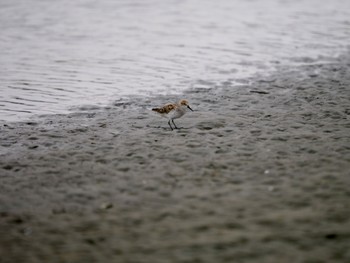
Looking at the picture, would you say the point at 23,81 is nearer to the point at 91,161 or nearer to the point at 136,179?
the point at 91,161

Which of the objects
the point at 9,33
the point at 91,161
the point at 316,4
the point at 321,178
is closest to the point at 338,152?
the point at 321,178

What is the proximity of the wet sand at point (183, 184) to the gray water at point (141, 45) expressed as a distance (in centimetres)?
230

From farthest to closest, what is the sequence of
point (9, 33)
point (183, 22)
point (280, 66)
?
point (183, 22) → point (9, 33) → point (280, 66)

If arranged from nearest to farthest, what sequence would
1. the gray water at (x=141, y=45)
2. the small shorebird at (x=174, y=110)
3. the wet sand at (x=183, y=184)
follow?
the wet sand at (x=183, y=184)
the small shorebird at (x=174, y=110)
the gray water at (x=141, y=45)

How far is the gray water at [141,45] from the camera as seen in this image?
14.4m

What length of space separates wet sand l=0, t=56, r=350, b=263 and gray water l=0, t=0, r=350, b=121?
230 cm

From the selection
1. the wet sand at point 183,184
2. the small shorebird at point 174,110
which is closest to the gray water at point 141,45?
the wet sand at point 183,184

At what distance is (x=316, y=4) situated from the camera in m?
31.5

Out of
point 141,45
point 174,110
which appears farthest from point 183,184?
point 141,45

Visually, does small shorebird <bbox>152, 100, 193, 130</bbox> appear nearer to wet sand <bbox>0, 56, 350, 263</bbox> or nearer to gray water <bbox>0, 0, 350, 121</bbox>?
wet sand <bbox>0, 56, 350, 263</bbox>

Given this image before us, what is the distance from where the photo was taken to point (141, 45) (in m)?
20.1

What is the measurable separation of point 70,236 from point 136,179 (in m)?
1.87

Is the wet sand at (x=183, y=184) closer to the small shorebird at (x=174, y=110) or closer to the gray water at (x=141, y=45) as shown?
the small shorebird at (x=174, y=110)

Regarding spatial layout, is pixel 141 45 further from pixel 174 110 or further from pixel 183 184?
pixel 183 184
